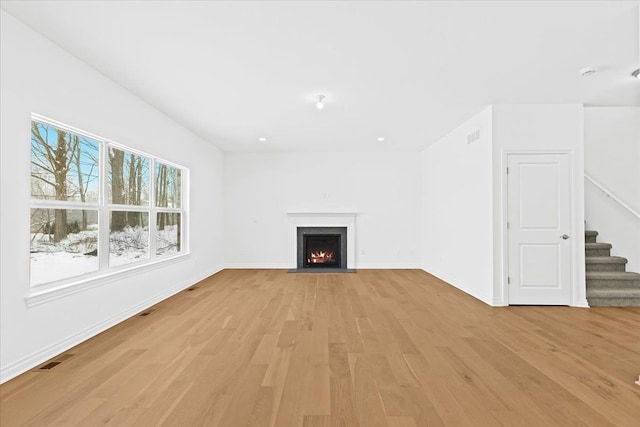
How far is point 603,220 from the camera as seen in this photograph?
479 cm

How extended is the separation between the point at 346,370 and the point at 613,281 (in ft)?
14.4

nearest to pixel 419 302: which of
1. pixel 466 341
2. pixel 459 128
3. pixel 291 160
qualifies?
pixel 466 341

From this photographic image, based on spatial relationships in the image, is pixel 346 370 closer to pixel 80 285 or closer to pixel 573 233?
pixel 80 285

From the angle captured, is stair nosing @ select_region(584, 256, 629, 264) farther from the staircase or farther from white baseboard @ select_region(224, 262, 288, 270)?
white baseboard @ select_region(224, 262, 288, 270)

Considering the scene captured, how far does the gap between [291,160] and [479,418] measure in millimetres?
6073

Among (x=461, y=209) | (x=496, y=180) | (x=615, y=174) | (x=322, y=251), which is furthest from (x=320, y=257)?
(x=615, y=174)

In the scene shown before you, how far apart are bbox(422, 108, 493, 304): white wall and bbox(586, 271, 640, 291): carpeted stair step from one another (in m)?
1.47

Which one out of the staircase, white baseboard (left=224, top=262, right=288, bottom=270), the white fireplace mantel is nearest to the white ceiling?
the staircase

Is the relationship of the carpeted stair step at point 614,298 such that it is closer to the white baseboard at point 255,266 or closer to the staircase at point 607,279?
the staircase at point 607,279

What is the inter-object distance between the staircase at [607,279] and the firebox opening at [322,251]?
4512mm

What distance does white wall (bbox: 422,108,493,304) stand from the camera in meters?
4.27

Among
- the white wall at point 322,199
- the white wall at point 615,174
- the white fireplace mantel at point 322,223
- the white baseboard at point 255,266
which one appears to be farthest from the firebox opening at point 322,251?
the white wall at point 615,174

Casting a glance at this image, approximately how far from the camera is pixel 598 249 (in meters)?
4.62

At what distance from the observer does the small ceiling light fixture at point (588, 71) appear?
3.04m
